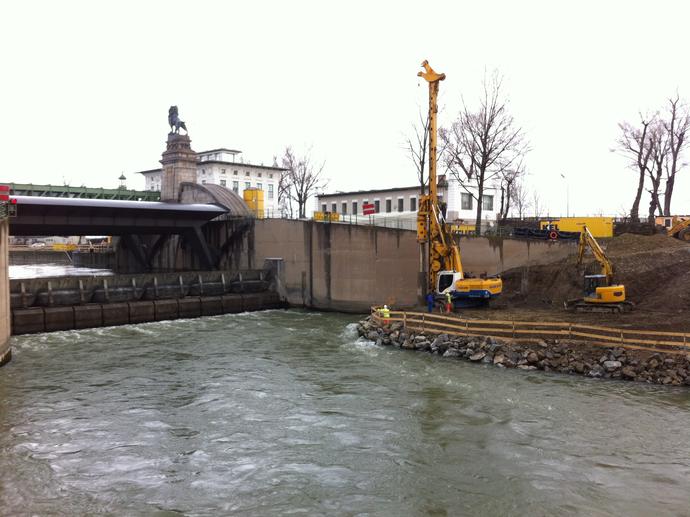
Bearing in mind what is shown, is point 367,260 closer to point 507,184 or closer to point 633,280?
point 633,280

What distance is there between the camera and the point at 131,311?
3472 centimetres

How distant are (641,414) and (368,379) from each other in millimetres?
8939

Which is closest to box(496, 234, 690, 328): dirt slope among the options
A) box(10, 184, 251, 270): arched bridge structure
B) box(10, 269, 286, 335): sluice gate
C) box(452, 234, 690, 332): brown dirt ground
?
box(452, 234, 690, 332): brown dirt ground

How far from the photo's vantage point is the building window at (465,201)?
6481 cm

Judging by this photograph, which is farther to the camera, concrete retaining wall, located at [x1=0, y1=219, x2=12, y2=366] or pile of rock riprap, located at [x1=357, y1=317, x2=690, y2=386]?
concrete retaining wall, located at [x1=0, y1=219, x2=12, y2=366]

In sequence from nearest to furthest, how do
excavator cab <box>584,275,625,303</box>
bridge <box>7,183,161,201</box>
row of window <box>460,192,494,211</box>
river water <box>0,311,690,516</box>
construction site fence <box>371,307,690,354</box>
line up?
river water <box>0,311,690,516</box> < construction site fence <box>371,307,690,354</box> < excavator cab <box>584,275,625,303</box> < bridge <box>7,183,161,201</box> < row of window <box>460,192,494,211</box>

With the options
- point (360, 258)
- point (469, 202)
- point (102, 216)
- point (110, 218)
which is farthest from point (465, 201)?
point (102, 216)

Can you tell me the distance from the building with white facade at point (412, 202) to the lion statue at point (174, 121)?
20.1 m

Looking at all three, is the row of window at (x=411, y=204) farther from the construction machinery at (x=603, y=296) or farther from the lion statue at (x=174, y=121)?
the construction machinery at (x=603, y=296)

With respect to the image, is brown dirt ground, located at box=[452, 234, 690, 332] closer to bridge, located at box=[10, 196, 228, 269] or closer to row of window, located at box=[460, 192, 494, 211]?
bridge, located at box=[10, 196, 228, 269]

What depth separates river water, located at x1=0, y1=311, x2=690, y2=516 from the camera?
443 inches

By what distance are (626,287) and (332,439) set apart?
23.8m

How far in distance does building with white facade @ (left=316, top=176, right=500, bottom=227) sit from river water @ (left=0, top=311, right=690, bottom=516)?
4088 cm

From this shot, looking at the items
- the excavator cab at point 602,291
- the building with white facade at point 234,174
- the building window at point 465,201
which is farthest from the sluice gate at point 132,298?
the building with white facade at point 234,174
